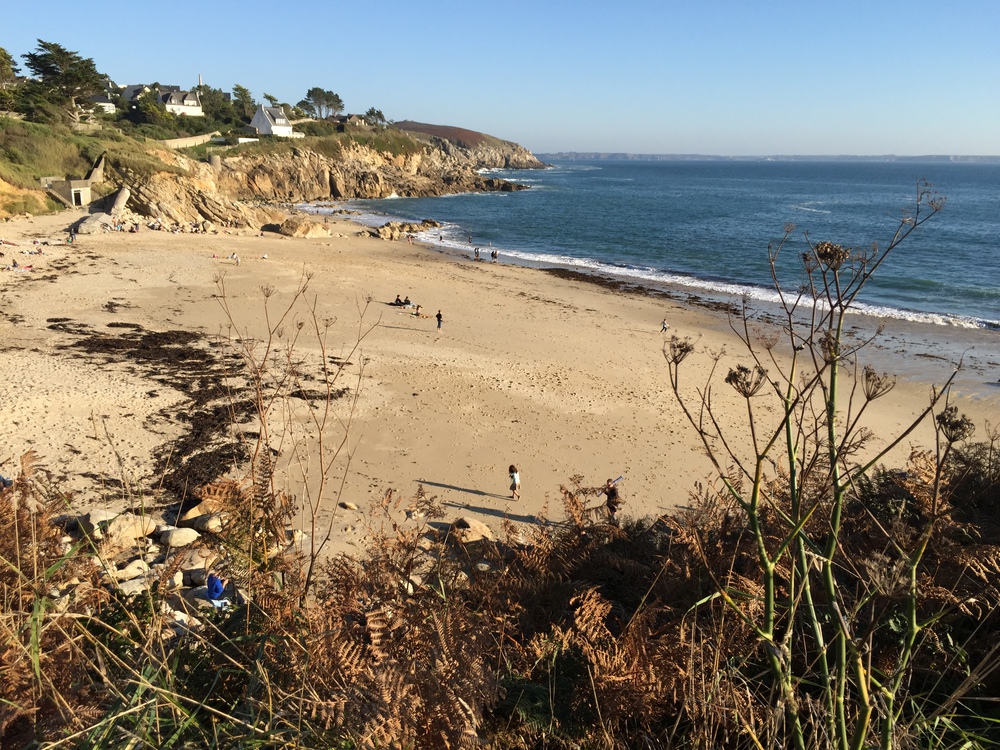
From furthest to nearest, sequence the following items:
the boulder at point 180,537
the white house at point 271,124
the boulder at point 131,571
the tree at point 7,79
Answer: the white house at point 271,124 → the tree at point 7,79 → the boulder at point 180,537 → the boulder at point 131,571

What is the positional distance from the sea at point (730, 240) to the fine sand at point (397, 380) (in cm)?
455

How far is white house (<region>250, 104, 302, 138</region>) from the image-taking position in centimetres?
7844

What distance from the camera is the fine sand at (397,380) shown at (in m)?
10.6

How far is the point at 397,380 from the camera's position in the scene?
1526 centimetres

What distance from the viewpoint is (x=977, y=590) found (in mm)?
3051

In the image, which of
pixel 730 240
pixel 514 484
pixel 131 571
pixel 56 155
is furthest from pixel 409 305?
pixel 730 240

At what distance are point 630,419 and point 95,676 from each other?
1258 cm

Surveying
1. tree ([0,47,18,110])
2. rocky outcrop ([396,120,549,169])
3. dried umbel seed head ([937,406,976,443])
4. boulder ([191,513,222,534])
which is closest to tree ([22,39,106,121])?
tree ([0,47,18,110])

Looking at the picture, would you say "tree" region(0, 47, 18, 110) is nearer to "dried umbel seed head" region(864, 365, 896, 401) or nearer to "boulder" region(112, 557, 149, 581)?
"boulder" region(112, 557, 149, 581)

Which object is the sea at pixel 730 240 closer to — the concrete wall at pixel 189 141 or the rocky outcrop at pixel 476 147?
the concrete wall at pixel 189 141

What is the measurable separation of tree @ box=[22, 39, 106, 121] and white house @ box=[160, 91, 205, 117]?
25313 millimetres

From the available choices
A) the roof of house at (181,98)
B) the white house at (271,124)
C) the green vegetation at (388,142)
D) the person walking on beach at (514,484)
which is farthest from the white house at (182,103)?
the person walking on beach at (514,484)

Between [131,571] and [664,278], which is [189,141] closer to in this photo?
[664,278]

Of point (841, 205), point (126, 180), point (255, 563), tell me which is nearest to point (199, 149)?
Answer: point (126, 180)
